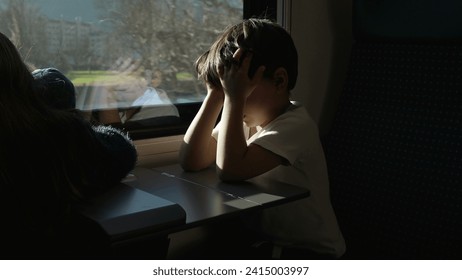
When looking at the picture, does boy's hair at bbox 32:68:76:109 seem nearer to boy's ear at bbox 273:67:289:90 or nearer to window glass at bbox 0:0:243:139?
window glass at bbox 0:0:243:139

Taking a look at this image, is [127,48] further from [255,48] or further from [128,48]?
[255,48]

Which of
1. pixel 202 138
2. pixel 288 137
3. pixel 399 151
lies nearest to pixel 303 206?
pixel 288 137

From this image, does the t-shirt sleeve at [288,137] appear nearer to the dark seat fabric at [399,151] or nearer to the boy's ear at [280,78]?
the boy's ear at [280,78]

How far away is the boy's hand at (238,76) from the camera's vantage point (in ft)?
3.90

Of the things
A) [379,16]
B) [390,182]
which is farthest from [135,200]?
[379,16]

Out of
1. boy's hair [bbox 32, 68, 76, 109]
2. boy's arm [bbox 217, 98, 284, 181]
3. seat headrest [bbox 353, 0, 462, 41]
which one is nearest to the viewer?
boy's hair [bbox 32, 68, 76, 109]

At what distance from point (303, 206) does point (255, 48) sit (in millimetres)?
402

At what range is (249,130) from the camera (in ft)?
4.90

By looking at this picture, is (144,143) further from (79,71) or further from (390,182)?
Result: (390,182)

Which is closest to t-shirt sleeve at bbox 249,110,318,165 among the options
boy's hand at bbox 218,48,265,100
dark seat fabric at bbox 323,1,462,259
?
boy's hand at bbox 218,48,265,100

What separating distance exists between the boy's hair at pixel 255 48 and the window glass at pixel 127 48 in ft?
0.85

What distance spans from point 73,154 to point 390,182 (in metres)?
0.98

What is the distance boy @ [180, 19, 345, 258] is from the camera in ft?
3.90

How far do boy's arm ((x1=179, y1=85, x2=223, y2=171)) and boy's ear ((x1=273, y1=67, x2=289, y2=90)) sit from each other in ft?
0.50
